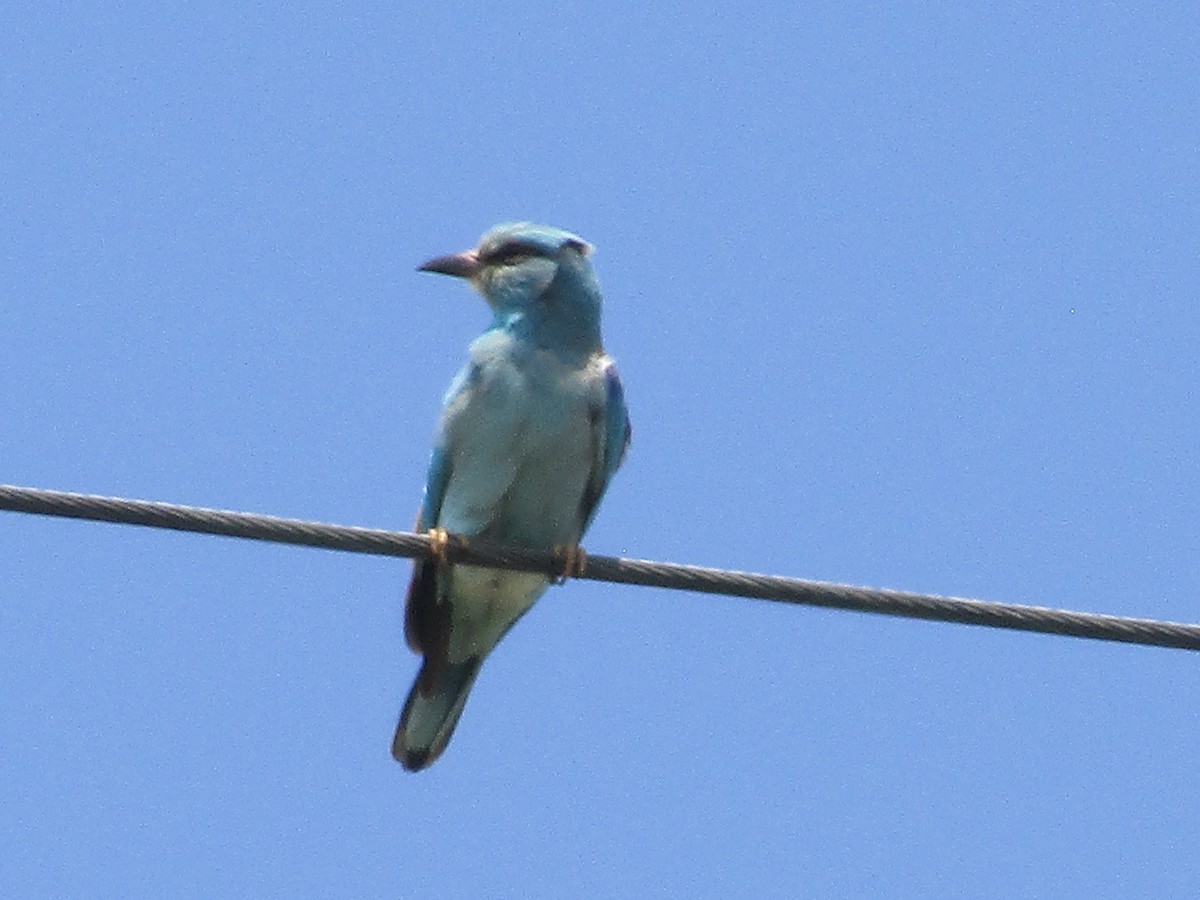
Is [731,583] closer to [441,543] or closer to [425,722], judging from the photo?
[441,543]

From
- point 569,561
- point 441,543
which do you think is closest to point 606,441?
point 569,561

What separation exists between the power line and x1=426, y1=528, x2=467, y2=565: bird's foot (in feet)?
2.18

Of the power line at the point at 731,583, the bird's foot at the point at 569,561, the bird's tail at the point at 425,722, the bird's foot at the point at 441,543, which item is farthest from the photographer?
the bird's tail at the point at 425,722

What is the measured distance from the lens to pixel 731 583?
5770mm

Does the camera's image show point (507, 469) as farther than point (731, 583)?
Yes

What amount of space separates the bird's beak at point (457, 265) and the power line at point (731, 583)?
2997 millimetres

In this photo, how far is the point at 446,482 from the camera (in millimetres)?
8039

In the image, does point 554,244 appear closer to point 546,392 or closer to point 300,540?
point 546,392

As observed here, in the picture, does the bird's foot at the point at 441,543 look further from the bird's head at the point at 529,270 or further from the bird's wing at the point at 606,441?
the bird's head at the point at 529,270

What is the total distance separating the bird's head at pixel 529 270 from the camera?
846 cm

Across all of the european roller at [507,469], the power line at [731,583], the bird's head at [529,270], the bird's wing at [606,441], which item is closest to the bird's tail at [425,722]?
the european roller at [507,469]

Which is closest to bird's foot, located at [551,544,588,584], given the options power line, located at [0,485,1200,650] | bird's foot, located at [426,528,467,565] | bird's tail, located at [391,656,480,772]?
bird's foot, located at [426,528,467,565]

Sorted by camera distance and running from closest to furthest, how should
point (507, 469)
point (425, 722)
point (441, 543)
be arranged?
point (441, 543) → point (507, 469) → point (425, 722)

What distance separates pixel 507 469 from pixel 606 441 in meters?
0.44
